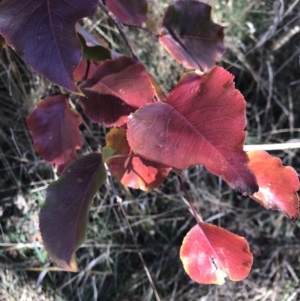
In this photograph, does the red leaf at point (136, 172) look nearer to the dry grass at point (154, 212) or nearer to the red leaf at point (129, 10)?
the red leaf at point (129, 10)

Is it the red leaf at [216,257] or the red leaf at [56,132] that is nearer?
the red leaf at [216,257]

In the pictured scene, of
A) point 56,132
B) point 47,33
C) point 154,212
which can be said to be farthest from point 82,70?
point 154,212

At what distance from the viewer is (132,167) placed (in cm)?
72

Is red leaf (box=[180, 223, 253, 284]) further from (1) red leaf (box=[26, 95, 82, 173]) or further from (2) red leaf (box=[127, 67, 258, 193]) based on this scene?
(1) red leaf (box=[26, 95, 82, 173])

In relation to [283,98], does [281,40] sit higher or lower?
higher

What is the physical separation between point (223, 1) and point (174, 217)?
2.25 ft

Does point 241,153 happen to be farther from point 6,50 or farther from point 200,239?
point 6,50

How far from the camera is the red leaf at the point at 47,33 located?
0.49 metres

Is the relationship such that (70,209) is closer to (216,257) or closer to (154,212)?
(216,257)

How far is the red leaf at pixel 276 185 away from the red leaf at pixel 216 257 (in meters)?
0.07

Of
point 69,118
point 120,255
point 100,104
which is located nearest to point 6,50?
point 69,118

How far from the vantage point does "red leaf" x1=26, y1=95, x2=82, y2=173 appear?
0.75 metres

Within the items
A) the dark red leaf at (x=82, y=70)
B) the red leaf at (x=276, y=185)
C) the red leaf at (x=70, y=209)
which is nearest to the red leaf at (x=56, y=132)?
the dark red leaf at (x=82, y=70)

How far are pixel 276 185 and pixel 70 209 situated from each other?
0.91ft
